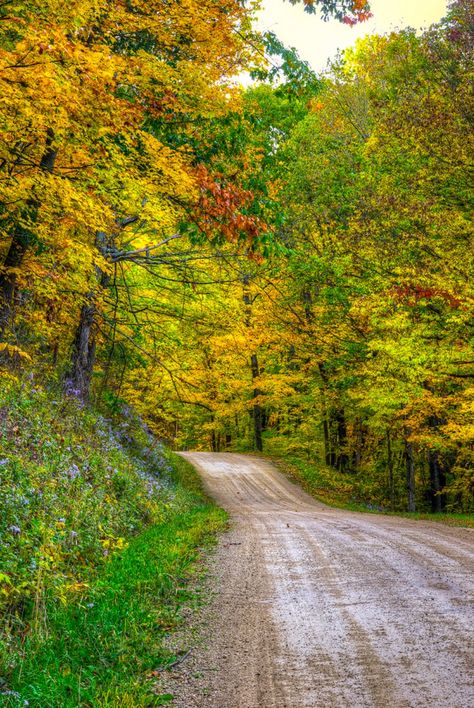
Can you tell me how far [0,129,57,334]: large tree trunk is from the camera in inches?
344

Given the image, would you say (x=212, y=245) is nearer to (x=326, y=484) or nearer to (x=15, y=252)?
(x=15, y=252)

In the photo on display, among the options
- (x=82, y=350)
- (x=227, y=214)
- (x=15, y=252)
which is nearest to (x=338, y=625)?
(x=227, y=214)

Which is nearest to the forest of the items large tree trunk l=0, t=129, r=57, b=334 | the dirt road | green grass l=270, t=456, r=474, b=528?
large tree trunk l=0, t=129, r=57, b=334

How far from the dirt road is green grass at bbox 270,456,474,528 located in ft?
33.4

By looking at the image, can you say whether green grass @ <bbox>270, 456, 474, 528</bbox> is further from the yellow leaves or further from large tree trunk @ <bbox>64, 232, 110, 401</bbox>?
the yellow leaves

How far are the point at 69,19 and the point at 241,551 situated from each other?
7290 mm

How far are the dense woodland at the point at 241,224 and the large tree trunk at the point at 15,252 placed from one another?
1.4 inches

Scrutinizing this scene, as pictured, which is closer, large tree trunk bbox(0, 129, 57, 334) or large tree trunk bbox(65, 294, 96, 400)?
large tree trunk bbox(0, 129, 57, 334)

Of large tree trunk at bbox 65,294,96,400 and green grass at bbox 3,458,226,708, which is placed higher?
large tree trunk at bbox 65,294,96,400

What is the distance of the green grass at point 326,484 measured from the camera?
66.0 ft

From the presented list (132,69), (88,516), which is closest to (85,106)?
(132,69)

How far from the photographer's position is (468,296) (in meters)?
14.1

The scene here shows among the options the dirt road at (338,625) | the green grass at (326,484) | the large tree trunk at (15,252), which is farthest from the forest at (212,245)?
the dirt road at (338,625)

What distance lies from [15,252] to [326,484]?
1646cm
